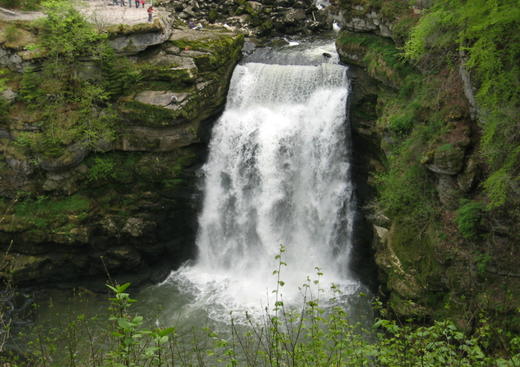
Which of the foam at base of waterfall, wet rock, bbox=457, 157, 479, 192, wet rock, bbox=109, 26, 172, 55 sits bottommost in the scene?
the foam at base of waterfall

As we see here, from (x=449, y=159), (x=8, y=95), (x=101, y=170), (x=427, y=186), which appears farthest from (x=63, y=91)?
(x=449, y=159)

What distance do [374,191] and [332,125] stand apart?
3125 mm

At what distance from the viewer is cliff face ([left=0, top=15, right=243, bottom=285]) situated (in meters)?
17.4

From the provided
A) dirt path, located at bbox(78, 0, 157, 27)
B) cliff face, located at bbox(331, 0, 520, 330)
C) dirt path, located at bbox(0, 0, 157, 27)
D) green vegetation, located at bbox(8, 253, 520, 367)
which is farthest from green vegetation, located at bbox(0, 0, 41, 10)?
green vegetation, located at bbox(8, 253, 520, 367)

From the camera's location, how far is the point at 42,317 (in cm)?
1677

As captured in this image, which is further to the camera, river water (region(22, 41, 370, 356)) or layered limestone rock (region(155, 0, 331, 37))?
layered limestone rock (region(155, 0, 331, 37))

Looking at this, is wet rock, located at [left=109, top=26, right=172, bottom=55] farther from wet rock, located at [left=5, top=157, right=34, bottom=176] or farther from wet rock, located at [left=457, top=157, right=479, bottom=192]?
wet rock, located at [left=457, top=157, right=479, bottom=192]

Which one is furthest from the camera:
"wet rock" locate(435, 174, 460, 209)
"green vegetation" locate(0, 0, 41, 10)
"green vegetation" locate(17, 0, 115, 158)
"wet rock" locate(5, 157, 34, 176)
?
"green vegetation" locate(0, 0, 41, 10)

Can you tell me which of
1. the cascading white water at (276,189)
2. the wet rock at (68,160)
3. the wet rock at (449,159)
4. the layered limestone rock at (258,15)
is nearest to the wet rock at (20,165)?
the wet rock at (68,160)

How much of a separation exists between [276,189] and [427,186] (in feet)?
21.3

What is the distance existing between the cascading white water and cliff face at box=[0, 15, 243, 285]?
115 centimetres

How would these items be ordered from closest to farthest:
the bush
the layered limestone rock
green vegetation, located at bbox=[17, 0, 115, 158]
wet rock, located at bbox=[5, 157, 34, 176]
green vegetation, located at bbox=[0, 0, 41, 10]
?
Result: 1. wet rock, located at bbox=[5, 157, 34, 176]
2. green vegetation, located at bbox=[17, 0, 115, 158]
3. the bush
4. green vegetation, located at bbox=[0, 0, 41, 10]
5. the layered limestone rock

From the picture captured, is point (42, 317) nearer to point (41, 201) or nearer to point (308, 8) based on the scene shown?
point (41, 201)

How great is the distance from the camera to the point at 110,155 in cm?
1850
